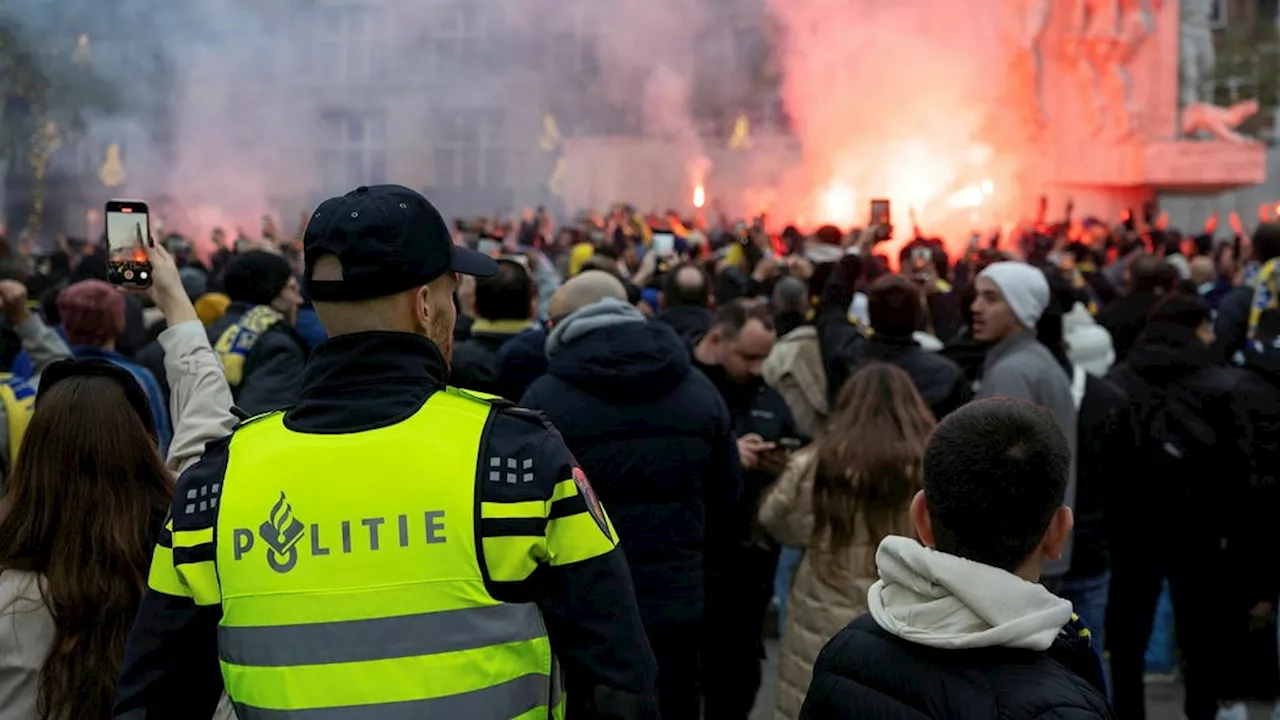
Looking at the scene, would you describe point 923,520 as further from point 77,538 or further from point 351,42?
point 351,42

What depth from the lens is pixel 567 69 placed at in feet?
75.8

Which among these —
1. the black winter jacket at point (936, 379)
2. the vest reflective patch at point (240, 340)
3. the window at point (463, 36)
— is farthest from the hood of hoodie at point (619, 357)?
the window at point (463, 36)

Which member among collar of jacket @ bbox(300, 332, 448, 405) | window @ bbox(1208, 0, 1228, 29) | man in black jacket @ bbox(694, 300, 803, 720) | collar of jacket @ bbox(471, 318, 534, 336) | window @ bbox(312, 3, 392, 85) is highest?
window @ bbox(1208, 0, 1228, 29)

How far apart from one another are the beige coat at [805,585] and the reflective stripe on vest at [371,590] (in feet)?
6.17

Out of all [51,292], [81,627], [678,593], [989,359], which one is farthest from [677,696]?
[51,292]

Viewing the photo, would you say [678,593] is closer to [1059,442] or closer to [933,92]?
[1059,442]

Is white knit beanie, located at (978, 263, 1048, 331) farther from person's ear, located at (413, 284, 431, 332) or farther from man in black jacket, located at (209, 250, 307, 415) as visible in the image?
person's ear, located at (413, 284, 431, 332)

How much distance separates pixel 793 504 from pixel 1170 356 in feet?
5.71

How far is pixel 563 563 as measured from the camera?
1.88 m

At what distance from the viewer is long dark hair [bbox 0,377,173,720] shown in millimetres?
2418

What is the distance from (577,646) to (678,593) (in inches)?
71.6

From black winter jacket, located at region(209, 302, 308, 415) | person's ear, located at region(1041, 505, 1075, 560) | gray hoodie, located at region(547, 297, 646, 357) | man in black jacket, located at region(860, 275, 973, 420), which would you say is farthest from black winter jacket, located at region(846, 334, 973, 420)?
person's ear, located at region(1041, 505, 1075, 560)

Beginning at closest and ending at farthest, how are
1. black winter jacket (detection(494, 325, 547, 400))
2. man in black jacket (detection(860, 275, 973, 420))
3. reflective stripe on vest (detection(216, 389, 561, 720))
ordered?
reflective stripe on vest (detection(216, 389, 561, 720)) → man in black jacket (detection(860, 275, 973, 420)) → black winter jacket (detection(494, 325, 547, 400))

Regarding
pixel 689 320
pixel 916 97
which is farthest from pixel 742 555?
pixel 916 97
